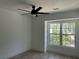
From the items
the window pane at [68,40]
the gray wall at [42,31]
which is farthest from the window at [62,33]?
the gray wall at [42,31]

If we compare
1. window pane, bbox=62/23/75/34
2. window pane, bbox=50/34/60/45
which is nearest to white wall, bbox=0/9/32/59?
window pane, bbox=50/34/60/45

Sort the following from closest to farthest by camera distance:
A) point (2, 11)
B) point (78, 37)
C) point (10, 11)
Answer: point (2, 11) < point (10, 11) < point (78, 37)

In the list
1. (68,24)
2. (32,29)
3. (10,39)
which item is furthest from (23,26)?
(68,24)

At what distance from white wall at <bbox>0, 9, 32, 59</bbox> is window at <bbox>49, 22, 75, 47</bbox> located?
1.68 meters

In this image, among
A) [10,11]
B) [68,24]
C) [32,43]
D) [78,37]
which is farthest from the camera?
[32,43]

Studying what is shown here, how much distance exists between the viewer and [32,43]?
5.98 m

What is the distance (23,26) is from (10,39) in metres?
1.28

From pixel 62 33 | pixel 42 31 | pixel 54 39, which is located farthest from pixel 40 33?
pixel 62 33

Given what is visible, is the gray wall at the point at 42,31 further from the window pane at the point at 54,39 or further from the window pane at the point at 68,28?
the window pane at the point at 68,28

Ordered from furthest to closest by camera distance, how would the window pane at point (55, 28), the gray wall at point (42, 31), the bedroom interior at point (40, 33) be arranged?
the window pane at point (55, 28) → the gray wall at point (42, 31) → the bedroom interior at point (40, 33)

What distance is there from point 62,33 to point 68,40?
571 mm

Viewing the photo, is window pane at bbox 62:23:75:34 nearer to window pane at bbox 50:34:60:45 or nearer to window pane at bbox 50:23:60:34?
window pane at bbox 50:23:60:34

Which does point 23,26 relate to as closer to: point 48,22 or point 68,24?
point 48,22

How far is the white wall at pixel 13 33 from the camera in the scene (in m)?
4.02
